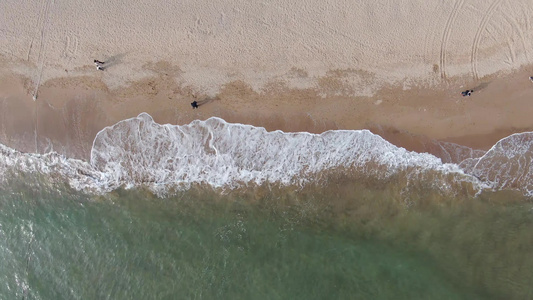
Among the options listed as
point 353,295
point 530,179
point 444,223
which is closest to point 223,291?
point 353,295

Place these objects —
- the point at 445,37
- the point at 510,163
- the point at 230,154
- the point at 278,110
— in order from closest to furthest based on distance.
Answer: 1. the point at 510,163
2. the point at 445,37
3. the point at 278,110
4. the point at 230,154

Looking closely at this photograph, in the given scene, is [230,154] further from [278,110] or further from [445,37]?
[445,37]

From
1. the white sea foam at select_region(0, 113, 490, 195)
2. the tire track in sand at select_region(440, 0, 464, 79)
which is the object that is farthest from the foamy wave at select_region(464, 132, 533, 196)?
the tire track in sand at select_region(440, 0, 464, 79)

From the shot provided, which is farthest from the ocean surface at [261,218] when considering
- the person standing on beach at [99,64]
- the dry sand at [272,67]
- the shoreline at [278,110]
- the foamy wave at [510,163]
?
the person standing on beach at [99,64]

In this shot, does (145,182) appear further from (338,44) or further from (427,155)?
(427,155)

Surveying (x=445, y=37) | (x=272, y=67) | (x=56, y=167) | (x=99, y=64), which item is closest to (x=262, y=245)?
(x=272, y=67)

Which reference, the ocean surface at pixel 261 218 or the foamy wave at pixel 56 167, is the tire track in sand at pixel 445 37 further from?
the foamy wave at pixel 56 167

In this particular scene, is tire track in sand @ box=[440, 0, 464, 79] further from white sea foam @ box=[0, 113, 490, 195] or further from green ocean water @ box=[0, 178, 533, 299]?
green ocean water @ box=[0, 178, 533, 299]
